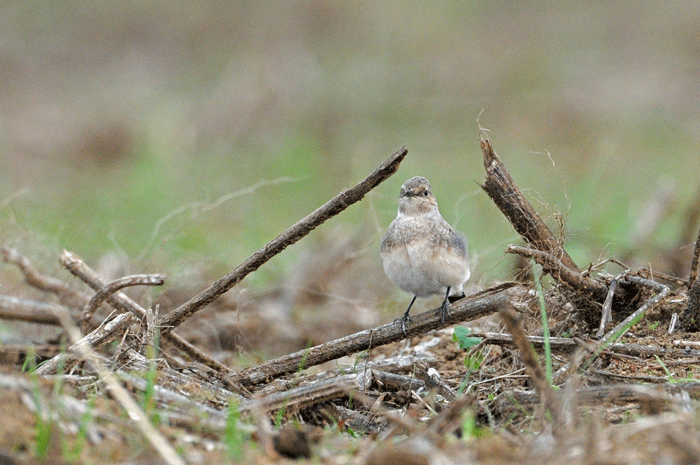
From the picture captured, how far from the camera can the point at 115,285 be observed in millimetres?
4551

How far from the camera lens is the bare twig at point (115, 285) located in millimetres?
4273

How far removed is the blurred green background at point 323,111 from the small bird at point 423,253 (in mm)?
2785

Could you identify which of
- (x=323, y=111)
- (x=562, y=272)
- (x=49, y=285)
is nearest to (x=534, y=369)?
(x=562, y=272)

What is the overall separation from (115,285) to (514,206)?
230 centimetres

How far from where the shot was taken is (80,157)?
15.3 meters

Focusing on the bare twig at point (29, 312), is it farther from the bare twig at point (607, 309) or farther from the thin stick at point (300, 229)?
the bare twig at point (607, 309)

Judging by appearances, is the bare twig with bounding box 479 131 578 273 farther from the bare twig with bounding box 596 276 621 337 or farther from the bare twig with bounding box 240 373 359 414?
the bare twig with bounding box 240 373 359 414

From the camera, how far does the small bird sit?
16.0ft

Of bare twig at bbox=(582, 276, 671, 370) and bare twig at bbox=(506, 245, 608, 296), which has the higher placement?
bare twig at bbox=(506, 245, 608, 296)

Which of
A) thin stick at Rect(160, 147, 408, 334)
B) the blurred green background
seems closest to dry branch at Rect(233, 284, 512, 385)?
thin stick at Rect(160, 147, 408, 334)


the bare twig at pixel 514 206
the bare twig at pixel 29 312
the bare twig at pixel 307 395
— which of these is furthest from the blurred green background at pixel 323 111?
the bare twig at pixel 307 395

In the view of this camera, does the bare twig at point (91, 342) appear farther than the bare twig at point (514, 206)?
No

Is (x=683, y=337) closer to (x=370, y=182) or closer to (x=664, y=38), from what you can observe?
(x=370, y=182)

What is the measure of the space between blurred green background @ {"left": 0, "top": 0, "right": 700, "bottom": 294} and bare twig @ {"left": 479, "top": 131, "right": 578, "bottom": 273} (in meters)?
3.85
